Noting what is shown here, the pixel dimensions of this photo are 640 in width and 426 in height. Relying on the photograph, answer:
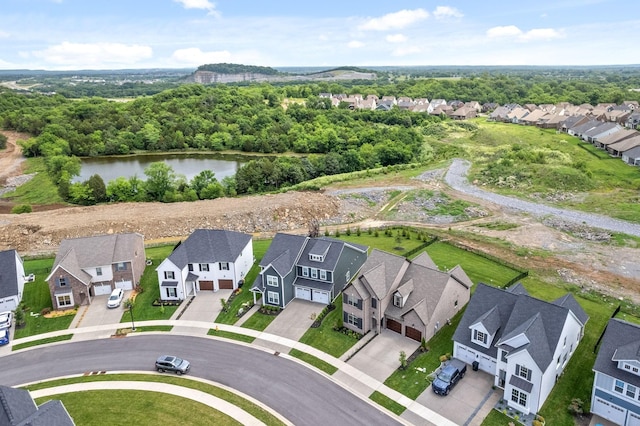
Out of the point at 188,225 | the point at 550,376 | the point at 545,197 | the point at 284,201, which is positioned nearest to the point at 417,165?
the point at 545,197

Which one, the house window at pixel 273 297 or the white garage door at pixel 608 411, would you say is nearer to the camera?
the white garage door at pixel 608 411

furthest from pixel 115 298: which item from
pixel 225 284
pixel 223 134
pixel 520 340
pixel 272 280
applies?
pixel 223 134

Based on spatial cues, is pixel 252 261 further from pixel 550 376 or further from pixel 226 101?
pixel 226 101

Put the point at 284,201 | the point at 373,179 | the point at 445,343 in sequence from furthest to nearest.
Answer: the point at 373,179 < the point at 284,201 < the point at 445,343

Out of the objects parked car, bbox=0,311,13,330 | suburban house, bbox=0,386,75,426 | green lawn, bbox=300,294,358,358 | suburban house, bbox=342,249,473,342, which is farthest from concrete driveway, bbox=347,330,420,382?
parked car, bbox=0,311,13,330

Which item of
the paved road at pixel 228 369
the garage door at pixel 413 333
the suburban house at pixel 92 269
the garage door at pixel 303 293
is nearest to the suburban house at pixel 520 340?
the garage door at pixel 413 333

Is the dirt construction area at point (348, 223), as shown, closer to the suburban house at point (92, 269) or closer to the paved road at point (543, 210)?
the paved road at point (543, 210)

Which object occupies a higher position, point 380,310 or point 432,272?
point 432,272
